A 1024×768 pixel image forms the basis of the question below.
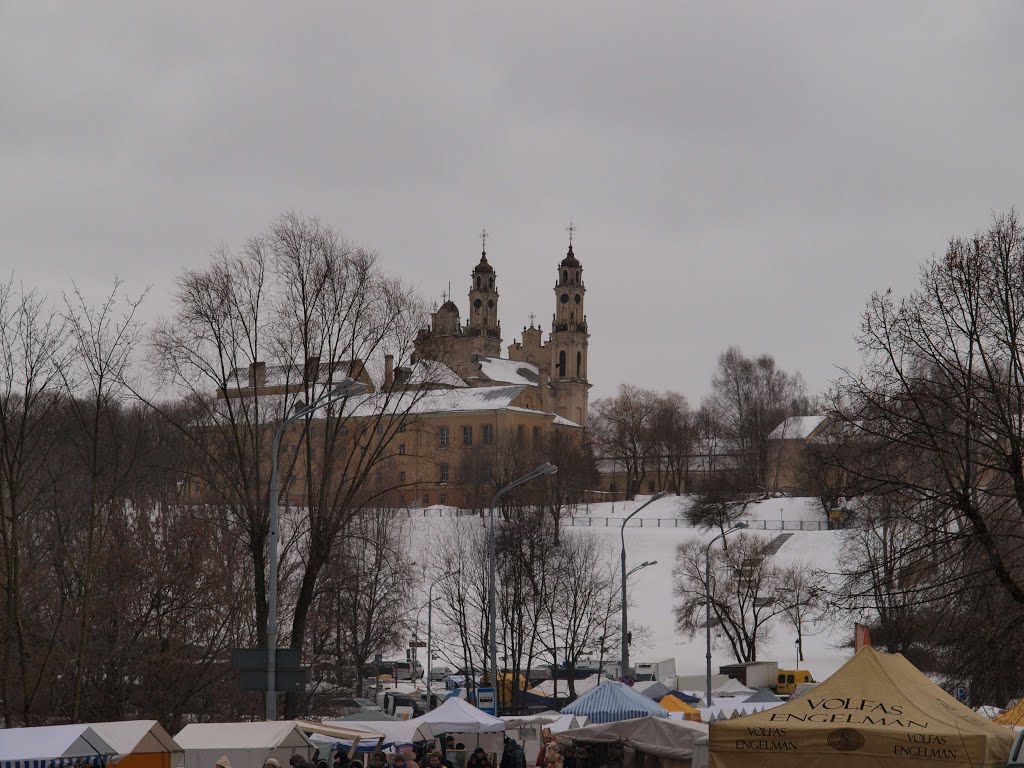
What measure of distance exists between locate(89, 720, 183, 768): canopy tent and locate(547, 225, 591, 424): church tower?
5050 inches

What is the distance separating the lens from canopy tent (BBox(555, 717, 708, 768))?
2297 centimetres

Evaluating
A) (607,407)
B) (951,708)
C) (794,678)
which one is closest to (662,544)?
(794,678)

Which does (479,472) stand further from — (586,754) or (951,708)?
(951,708)

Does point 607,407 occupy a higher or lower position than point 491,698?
higher

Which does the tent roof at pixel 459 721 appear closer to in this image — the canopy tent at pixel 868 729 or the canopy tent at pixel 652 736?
the canopy tent at pixel 652 736

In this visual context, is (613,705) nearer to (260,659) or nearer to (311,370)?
(311,370)

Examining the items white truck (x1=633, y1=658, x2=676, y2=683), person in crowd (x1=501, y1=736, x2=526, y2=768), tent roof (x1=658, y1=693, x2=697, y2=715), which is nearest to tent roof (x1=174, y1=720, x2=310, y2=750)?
person in crowd (x1=501, y1=736, x2=526, y2=768)

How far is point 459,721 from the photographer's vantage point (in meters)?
26.0

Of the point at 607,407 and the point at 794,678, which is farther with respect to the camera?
the point at 607,407

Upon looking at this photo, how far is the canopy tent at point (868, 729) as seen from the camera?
13742mm

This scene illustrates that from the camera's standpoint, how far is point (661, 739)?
23.4 meters

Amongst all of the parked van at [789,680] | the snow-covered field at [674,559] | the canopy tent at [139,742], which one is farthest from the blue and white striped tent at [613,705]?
the parked van at [789,680]

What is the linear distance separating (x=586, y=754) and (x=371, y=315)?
968 centimetres

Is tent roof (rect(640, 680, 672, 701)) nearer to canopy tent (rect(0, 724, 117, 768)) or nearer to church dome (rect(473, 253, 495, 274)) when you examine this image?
canopy tent (rect(0, 724, 117, 768))
